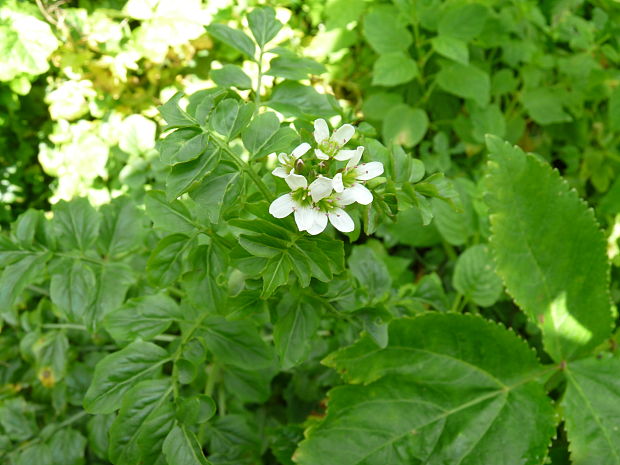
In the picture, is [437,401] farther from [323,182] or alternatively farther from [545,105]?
[545,105]

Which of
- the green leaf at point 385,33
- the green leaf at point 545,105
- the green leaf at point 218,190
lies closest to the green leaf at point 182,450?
the green leaf at point 218,190

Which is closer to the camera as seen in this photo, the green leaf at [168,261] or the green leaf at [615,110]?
the green leaf at [168,261]

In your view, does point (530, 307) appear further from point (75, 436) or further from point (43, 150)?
point (43, 150)

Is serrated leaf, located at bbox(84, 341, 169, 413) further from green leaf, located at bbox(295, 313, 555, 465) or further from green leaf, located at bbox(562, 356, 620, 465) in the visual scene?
green leaf, located at bbox(562, 356, 620, 465)

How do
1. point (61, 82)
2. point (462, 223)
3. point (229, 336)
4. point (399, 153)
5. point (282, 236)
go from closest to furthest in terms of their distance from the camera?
point (282, 236), point (399, 153), point (229, 336), point (462, 223), point (61, 82)

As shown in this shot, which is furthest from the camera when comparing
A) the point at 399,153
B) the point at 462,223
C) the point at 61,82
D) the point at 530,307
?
the point at 61,82

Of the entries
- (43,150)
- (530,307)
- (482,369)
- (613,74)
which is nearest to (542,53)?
(613,74)

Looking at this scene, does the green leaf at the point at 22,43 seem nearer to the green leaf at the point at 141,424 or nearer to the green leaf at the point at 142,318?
the green leaf at the point at 142,318
